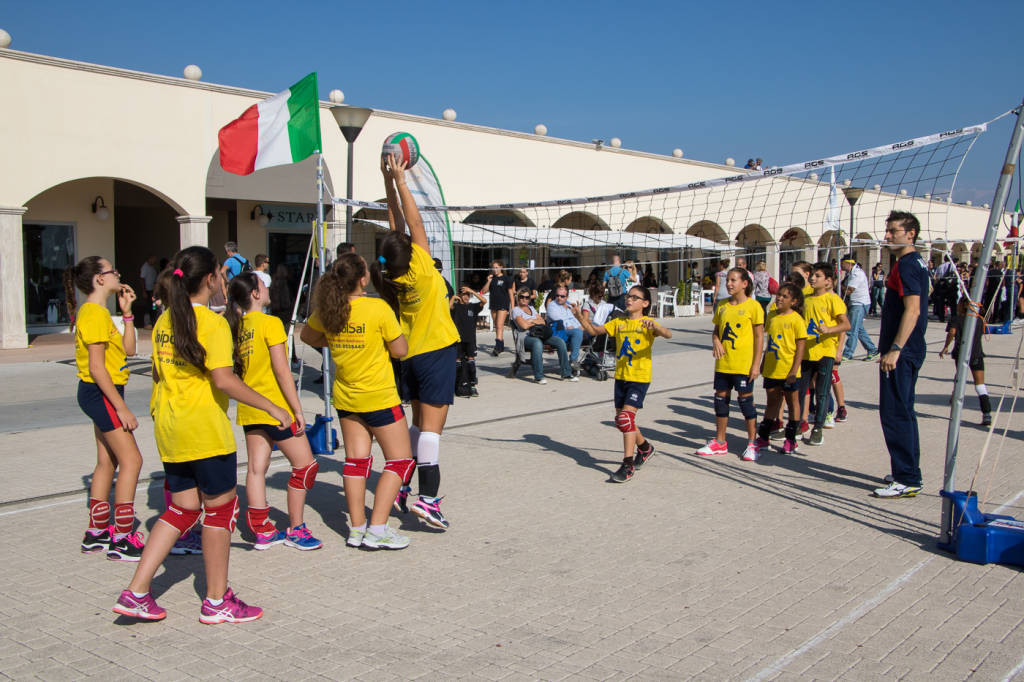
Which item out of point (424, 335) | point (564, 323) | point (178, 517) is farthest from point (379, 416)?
point (564, 323)

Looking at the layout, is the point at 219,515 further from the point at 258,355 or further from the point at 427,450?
the point at 427,450

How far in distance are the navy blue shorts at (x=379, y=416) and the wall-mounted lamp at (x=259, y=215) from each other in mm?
16930

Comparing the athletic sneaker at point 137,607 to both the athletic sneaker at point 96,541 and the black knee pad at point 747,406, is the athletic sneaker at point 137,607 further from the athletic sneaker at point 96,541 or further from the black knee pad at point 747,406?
the black knee pad at point 747,406

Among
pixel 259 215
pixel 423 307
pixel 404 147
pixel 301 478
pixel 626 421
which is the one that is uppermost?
pixel 259 215

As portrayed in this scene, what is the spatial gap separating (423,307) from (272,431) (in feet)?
3.86

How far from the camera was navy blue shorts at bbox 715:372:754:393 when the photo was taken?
22.9ft

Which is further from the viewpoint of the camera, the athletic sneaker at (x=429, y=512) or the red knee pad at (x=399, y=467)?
the athletic sneaker at (x=429, y=512)

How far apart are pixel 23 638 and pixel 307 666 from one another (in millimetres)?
1359

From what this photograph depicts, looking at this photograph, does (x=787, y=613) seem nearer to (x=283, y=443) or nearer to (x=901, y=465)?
(x=901, y=465)

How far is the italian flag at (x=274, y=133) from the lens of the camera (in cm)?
838

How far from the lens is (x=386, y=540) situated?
187 inches

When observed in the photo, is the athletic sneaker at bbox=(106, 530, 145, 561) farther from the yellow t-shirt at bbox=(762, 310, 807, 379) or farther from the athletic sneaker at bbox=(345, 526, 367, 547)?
the yellow t-shirt at bbox=(762, 310, 807, 379)

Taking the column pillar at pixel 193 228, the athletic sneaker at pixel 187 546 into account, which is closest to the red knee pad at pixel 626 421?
the athletic sneaker at pixel 187 546

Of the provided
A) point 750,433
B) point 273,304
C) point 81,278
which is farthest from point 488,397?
point 81,278
